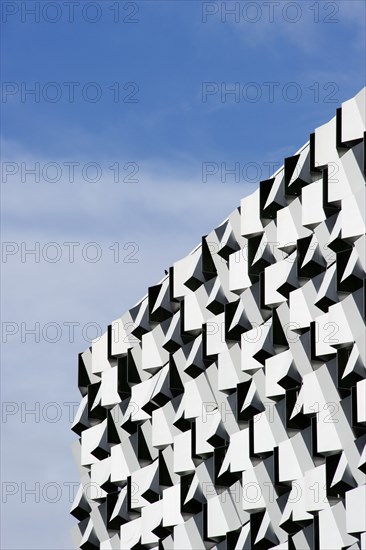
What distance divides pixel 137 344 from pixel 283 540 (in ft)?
42.2

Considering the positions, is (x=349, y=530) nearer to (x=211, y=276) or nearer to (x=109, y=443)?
(x=211, y=276)

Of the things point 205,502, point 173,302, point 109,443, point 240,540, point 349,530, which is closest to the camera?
point 349,530

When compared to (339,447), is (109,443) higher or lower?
higher

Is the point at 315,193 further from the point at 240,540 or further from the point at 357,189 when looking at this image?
the point at 240,540

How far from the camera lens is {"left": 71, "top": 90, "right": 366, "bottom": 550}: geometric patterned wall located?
29109 mm

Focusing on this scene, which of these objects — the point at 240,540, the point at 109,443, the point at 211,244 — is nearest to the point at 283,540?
the point at 240,540

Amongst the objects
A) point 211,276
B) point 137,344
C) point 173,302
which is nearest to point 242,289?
point 211,276

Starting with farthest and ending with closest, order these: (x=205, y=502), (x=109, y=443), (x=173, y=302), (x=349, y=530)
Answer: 1. (x=109, y=443)
2. (x=173, y=302)
3. (x=205, y=502)
4. (x=349, y=530)

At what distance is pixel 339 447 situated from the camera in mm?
28875

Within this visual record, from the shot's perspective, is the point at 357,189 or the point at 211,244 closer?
the point at 357,189

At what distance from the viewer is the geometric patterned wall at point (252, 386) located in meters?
29.1

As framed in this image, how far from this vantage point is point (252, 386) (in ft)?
111

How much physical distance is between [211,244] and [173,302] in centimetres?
370

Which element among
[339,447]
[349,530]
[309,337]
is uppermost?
[309,337]
